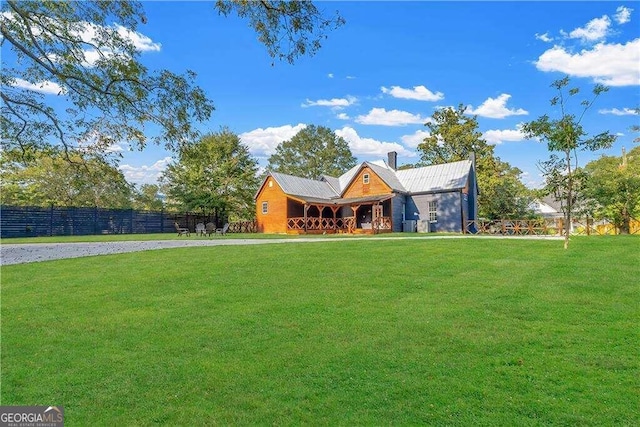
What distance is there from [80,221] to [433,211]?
26.5 meters

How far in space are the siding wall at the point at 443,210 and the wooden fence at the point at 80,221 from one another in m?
15.0

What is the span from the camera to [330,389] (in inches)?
133

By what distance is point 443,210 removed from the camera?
2728cm

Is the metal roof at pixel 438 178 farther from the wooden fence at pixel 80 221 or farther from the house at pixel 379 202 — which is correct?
the wooden fence at pixel 80 221

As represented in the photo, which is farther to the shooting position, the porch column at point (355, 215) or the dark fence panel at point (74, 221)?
the porch column at point (355, 215)

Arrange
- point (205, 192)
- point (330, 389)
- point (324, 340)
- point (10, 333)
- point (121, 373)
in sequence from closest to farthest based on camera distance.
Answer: point (330, 389) < point (121, 373) < point (324, 340) < point (10, 333) < point (205, 192)

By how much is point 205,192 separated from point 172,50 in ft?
85.9

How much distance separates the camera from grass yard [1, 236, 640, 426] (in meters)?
3.10

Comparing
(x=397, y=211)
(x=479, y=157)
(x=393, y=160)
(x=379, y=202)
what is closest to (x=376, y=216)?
(x=379, y=202)

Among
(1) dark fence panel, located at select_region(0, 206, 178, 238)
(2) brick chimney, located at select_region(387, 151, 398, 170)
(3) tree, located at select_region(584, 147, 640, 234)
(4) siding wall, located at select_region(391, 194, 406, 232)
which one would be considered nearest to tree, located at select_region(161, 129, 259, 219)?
(1) dark fence panel, located at select_region(0, 206, 178, 238)

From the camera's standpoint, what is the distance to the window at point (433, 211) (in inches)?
1093

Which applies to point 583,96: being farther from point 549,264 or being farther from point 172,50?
point 172,50

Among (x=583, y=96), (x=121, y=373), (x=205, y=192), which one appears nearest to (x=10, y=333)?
(x=121, y=373)

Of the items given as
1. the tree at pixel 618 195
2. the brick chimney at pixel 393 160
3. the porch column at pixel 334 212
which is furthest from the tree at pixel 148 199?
the tree at pixel 618 195
